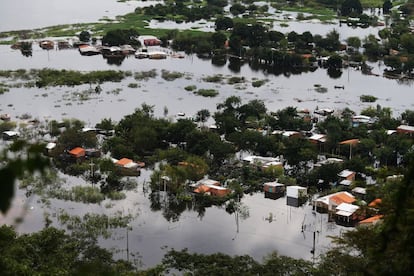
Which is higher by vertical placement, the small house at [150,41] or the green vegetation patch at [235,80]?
the small house at [150,41]

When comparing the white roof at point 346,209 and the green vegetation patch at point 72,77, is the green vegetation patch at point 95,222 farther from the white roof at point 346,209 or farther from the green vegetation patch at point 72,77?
the green vegetation patch at point 72,77

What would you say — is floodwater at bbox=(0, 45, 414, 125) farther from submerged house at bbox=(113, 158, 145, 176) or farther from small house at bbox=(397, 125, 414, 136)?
submerged house at bbox=(113, 158, 145, 176)

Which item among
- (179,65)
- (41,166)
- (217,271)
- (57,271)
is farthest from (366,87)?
(41,166)

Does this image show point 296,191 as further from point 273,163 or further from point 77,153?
point 77,153

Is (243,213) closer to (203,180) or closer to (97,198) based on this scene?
(203,180)

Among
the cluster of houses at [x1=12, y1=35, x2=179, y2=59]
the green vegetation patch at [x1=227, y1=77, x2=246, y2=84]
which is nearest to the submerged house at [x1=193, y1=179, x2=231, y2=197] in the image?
the green vegetation patch at [x1=227, y1=77, x2=246, y2=84]

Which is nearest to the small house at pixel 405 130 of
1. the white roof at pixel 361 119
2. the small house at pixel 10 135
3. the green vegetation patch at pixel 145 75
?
the white roof at pixel 361 119
